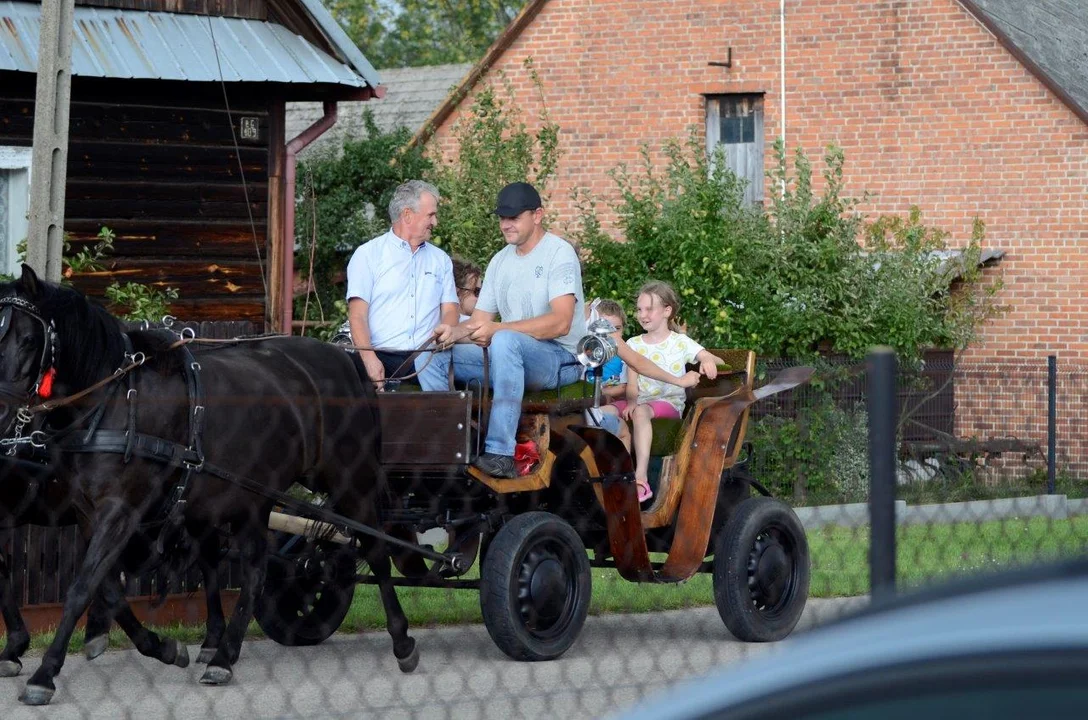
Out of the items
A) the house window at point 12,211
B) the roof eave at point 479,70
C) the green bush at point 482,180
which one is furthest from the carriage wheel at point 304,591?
the roof eave at point 479,70

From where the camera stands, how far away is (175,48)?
14758 millimetres

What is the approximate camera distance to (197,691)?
24.0ft

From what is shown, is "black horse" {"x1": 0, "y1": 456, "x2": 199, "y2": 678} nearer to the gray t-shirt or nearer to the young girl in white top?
the gray t-shirt

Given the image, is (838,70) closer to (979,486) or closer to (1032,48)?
(1032,48)

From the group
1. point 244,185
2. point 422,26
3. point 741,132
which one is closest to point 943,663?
point 244,185

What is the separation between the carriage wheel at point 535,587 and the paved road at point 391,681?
0.50ft

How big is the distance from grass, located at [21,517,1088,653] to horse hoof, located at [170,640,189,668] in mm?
879

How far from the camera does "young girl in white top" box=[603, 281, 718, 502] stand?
28.1 feet

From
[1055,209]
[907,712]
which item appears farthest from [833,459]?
[907,712]

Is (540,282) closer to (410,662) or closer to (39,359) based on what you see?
(410,662)

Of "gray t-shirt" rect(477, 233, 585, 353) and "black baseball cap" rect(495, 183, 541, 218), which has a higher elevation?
"black baseball cap" rect(495, 183, 541, 218)

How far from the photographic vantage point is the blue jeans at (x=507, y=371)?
25.2ft

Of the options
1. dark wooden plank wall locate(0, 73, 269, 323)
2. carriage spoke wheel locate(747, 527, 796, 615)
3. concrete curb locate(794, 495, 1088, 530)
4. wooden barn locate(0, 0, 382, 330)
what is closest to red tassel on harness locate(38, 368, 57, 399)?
concrete curb locate(794, 495, 1088, 530)

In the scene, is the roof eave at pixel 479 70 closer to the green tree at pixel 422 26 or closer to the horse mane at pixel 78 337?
the horse mane at pixel 78 337
